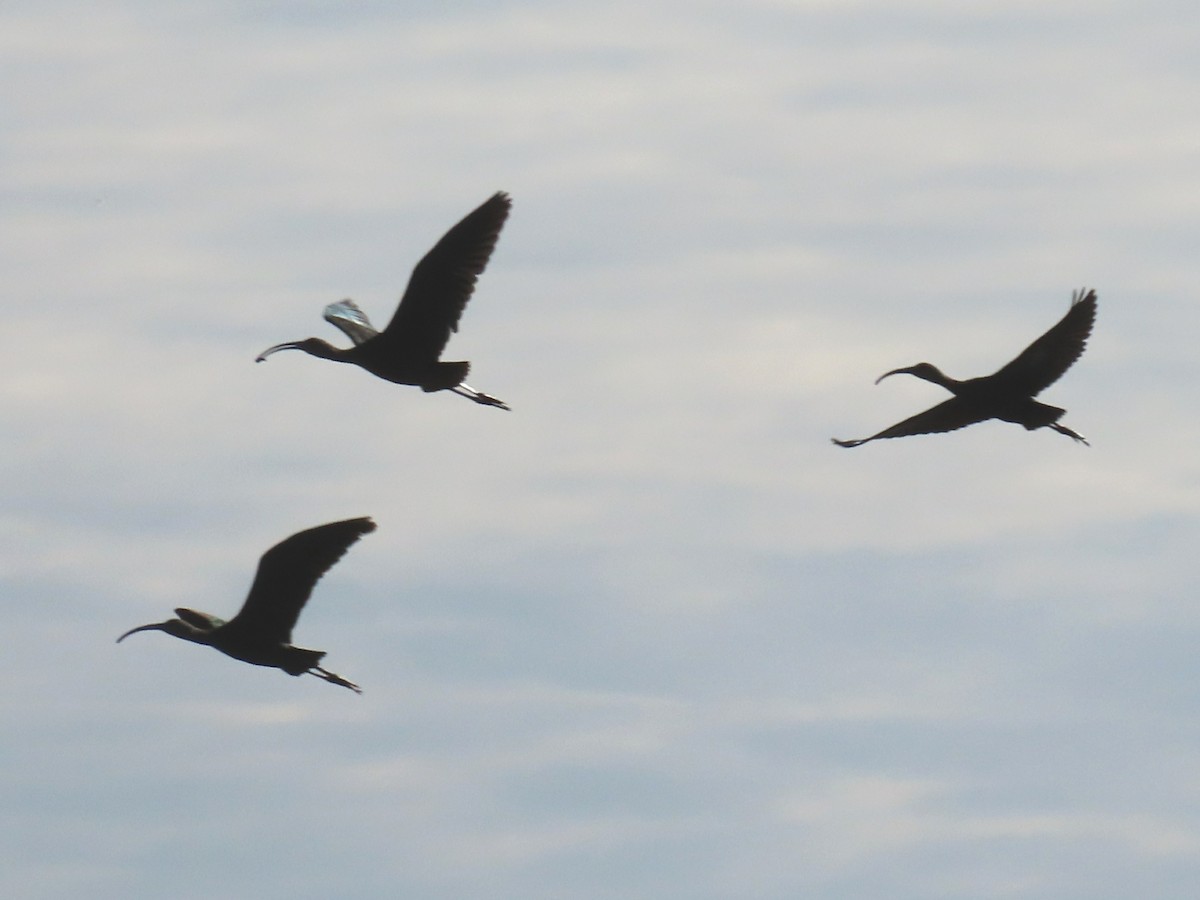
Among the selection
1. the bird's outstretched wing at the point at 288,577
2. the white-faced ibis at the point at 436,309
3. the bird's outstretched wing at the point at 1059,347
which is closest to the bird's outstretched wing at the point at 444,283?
the white-faced ibis at the point at 436,309

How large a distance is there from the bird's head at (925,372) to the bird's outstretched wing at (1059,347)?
5.80ft

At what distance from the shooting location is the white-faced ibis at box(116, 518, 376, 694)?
30.0 metres

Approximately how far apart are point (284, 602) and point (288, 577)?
0.31 meters

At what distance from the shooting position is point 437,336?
31562mm

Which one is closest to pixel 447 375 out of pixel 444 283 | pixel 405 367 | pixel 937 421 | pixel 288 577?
pixel 405 367

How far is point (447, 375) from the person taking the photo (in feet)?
103

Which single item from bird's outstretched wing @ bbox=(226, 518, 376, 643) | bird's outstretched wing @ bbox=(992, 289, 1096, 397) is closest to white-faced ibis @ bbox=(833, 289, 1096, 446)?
bird's outstretched wing @ bbox=(992, 289, 1096, 397)

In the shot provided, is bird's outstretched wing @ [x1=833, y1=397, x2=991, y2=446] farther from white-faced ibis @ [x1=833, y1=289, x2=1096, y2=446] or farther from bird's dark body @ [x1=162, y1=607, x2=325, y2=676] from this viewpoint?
bird's dark body @ [x1=162, y1=607, x2=325, y2=676]

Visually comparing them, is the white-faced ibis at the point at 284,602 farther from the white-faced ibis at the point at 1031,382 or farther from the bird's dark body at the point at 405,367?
the white-faced ibis at the point at 1031,382

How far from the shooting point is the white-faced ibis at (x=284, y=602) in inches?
1182

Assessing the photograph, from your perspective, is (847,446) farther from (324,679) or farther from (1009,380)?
(324,679)

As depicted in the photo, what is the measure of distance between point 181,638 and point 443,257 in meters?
5.02

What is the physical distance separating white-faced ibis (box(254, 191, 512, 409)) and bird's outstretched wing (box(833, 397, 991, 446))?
4.87m

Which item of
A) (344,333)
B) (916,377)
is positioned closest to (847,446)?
(916,377)
